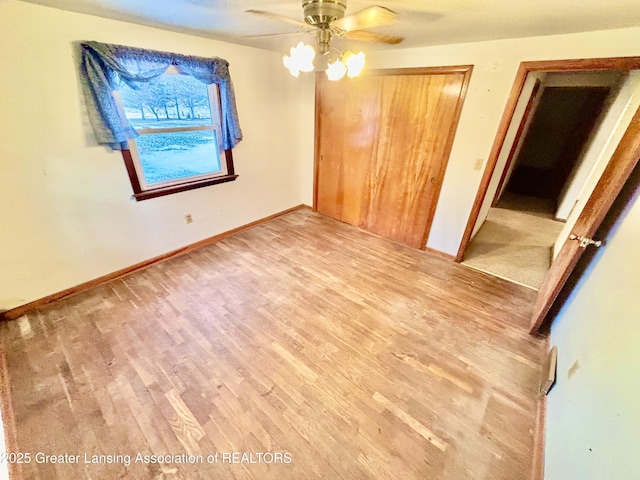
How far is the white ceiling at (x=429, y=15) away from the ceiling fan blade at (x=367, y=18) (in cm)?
19

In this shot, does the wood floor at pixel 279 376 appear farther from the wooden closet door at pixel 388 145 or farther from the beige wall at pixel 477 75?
the wooden closet door at pixel 388 145

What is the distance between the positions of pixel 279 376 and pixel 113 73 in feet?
8.44

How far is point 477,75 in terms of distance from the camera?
7.33 ft

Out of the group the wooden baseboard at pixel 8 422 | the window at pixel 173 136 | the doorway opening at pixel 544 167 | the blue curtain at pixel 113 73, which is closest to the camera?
the wooden baseboard at pixel 8 422

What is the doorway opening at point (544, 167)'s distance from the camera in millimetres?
2852

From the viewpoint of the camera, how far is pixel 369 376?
1.66m

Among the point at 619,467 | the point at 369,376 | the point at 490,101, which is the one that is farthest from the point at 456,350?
the point at 490,101

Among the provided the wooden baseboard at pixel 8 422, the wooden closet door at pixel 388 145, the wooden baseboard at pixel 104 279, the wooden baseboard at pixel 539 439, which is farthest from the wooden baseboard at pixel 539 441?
the wooden baseboard at pixel 104 279

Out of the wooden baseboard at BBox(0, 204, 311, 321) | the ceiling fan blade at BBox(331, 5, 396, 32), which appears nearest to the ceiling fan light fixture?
the ceiling fan blade at BBox(331, 5, 396, 32)

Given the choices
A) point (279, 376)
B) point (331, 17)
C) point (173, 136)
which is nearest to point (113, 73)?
point (173, 136)

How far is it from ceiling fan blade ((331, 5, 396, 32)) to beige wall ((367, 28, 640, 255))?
4.91 feet

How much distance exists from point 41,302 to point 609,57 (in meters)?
4.59

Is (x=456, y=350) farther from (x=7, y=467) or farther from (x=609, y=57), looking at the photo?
(x=7, y=467)

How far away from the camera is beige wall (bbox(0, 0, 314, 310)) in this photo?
170cm
